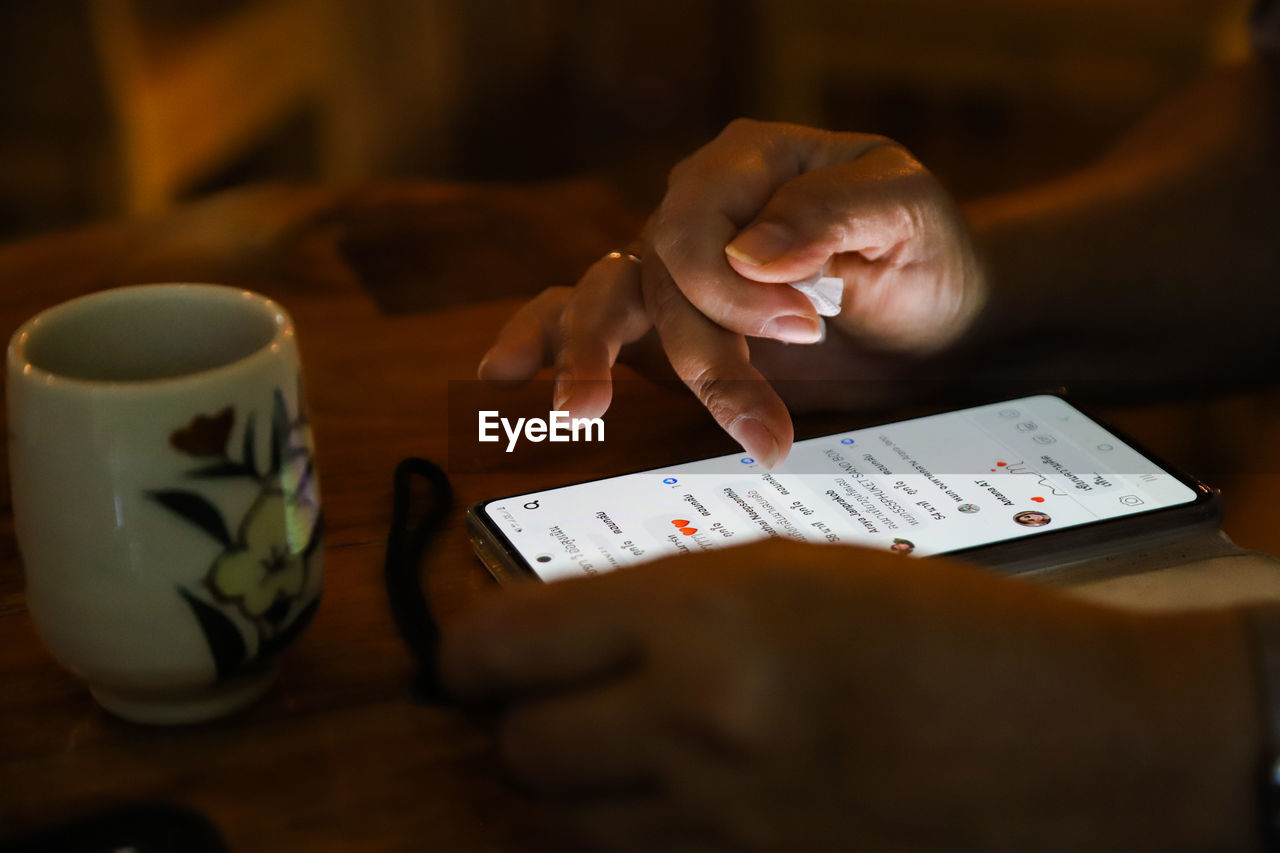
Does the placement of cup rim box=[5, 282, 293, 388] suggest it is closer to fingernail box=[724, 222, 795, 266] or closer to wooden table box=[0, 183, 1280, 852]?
wooden table box=[0, 183, 1280, 852]

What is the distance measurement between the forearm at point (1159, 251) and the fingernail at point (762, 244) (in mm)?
175

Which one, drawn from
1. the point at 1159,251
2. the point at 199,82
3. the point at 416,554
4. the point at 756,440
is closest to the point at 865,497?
the point at 756,440

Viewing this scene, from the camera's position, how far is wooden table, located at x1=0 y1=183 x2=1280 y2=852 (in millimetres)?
336

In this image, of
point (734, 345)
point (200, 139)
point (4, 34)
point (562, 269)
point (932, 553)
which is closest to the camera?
point (932, 553)

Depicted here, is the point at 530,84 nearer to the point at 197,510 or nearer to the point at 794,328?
the point at 794,328

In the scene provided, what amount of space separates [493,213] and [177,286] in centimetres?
45

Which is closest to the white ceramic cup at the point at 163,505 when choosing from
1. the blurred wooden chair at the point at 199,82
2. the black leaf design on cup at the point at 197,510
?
the black leaf design on cup at the point at 197,510

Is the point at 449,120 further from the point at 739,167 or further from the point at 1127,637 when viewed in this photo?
the point at 1127,637

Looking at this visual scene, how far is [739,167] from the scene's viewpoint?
569 millimetres

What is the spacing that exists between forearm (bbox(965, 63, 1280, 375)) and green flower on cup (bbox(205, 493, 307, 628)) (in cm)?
42

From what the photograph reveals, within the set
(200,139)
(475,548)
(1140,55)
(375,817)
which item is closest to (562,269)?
(475,548)

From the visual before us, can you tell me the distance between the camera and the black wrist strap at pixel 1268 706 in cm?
30

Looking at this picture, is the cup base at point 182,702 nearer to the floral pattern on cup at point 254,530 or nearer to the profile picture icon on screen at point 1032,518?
the floral pattern on cup at point 254,530

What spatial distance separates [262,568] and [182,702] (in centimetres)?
5
